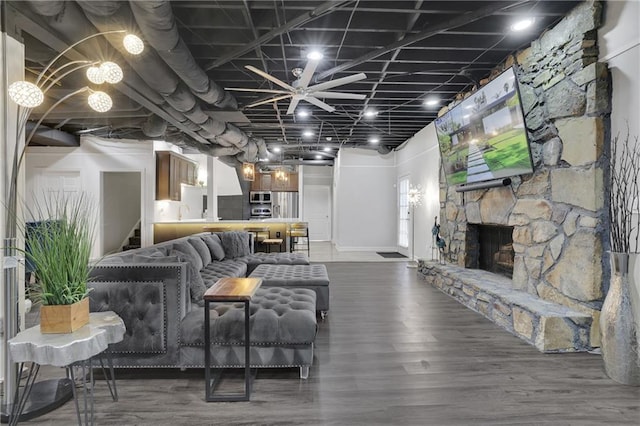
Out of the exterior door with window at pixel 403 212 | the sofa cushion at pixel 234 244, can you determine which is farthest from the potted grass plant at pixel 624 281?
the exterior door with window at pixel 403 212

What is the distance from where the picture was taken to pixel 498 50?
4.17m

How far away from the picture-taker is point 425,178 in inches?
301

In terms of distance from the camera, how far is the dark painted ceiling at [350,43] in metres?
3.28

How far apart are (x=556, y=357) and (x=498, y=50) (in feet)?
11.3

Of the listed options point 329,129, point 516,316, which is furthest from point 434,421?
point 329,129

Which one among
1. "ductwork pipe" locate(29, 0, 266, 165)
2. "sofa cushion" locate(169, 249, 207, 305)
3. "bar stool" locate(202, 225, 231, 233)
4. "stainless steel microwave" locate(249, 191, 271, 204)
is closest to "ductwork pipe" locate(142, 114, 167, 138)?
"ductwork pipe" locate(29, 0, 266, 165)

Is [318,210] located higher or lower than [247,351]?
higher

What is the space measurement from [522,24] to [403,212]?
6363 millimetres

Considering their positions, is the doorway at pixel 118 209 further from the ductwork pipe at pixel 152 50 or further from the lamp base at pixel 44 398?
the lamp base at pixel 44 398

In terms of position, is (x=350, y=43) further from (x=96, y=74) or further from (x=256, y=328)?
(x=256, y=328)

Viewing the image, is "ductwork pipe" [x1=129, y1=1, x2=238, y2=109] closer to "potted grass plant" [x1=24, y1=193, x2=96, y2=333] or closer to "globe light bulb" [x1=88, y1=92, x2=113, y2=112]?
"globe light bulb" [x1=88, y1=92, x2=113, y2=112]

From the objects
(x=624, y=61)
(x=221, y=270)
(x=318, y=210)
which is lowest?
(x=221, y=270)

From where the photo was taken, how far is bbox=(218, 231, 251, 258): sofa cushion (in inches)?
209

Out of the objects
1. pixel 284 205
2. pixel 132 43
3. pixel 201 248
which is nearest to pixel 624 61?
pixel 132 43
